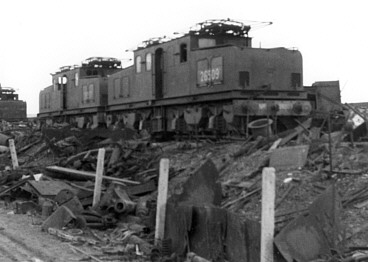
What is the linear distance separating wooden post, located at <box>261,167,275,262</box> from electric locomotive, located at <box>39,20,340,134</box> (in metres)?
9.03

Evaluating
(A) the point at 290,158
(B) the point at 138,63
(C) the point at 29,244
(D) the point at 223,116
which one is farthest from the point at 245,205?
(B) the point at 138,63

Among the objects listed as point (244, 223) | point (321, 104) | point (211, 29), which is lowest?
point (244, 223)

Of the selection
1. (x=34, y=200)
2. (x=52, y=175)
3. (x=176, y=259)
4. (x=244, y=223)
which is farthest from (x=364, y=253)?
(x=52, y=175)

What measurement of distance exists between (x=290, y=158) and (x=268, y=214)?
4152mm

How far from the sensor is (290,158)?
1167cm

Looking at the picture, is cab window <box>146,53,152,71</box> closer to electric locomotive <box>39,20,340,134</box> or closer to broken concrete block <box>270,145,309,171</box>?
electric locomotive <box>39,20,340,134</box>

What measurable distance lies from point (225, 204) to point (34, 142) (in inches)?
Answer: 716

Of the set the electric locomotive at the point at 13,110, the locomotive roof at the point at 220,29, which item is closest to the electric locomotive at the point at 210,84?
the locomotive roof at the point at 220,29

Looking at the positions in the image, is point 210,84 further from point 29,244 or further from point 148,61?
point 29,244

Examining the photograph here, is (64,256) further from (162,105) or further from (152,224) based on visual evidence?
(162,105)

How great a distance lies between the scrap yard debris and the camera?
27.3 feet

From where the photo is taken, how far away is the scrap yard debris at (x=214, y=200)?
8336 millimetres

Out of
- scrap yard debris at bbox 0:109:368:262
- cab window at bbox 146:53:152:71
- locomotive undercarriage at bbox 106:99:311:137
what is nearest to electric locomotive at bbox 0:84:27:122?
cab window at bbox 146:53:152:71

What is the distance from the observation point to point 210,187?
1111 cm
